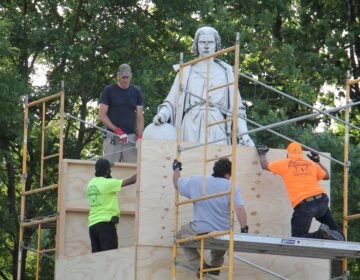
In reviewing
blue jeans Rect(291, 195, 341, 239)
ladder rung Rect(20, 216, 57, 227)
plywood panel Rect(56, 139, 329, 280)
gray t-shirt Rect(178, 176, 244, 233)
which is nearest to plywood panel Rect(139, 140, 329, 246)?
plywood panel Rect(56, 139, 329, 280)

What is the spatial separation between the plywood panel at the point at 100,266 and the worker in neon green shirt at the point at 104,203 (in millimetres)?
238

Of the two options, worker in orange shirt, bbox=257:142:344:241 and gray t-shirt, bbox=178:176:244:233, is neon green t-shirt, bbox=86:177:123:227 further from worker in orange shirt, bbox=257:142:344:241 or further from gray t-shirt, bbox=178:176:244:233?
worker in orange shirt, bbox=257:142:344:241

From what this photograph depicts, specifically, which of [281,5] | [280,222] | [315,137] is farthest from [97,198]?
[281,5]

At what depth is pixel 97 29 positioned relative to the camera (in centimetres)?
3228

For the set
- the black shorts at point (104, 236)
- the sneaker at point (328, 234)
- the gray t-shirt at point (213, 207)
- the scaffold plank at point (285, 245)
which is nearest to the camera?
the scaffold plank at point (285, 245)

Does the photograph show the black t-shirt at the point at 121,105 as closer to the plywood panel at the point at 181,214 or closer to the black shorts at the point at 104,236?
the plywood panel at the point at 181,214

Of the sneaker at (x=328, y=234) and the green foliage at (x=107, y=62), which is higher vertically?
the green foliage at (x=107, y=62)

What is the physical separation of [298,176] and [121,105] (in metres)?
3.79

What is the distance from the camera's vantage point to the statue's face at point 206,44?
2169cm

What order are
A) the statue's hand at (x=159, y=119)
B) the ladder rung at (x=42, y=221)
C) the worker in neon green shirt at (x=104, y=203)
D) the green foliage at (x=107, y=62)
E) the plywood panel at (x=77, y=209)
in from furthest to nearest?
1. the green foliage at (x=107, y=62)
2. the ladder rung at (x=42, y=221)
3. the plywood panel at (x=77, y=209)
4. the statue's hand at (x=159, y=119)
5. the worker in neon green shirt at (x=104, y=203)

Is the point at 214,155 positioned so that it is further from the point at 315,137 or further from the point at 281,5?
the point at 281,5

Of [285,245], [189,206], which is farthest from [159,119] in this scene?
[285,245]

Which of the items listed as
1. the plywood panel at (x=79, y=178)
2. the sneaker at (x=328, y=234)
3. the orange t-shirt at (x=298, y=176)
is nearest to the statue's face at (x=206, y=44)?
the plywood panel at (x=79, y=178)

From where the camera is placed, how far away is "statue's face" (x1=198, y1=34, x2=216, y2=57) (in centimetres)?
2169
